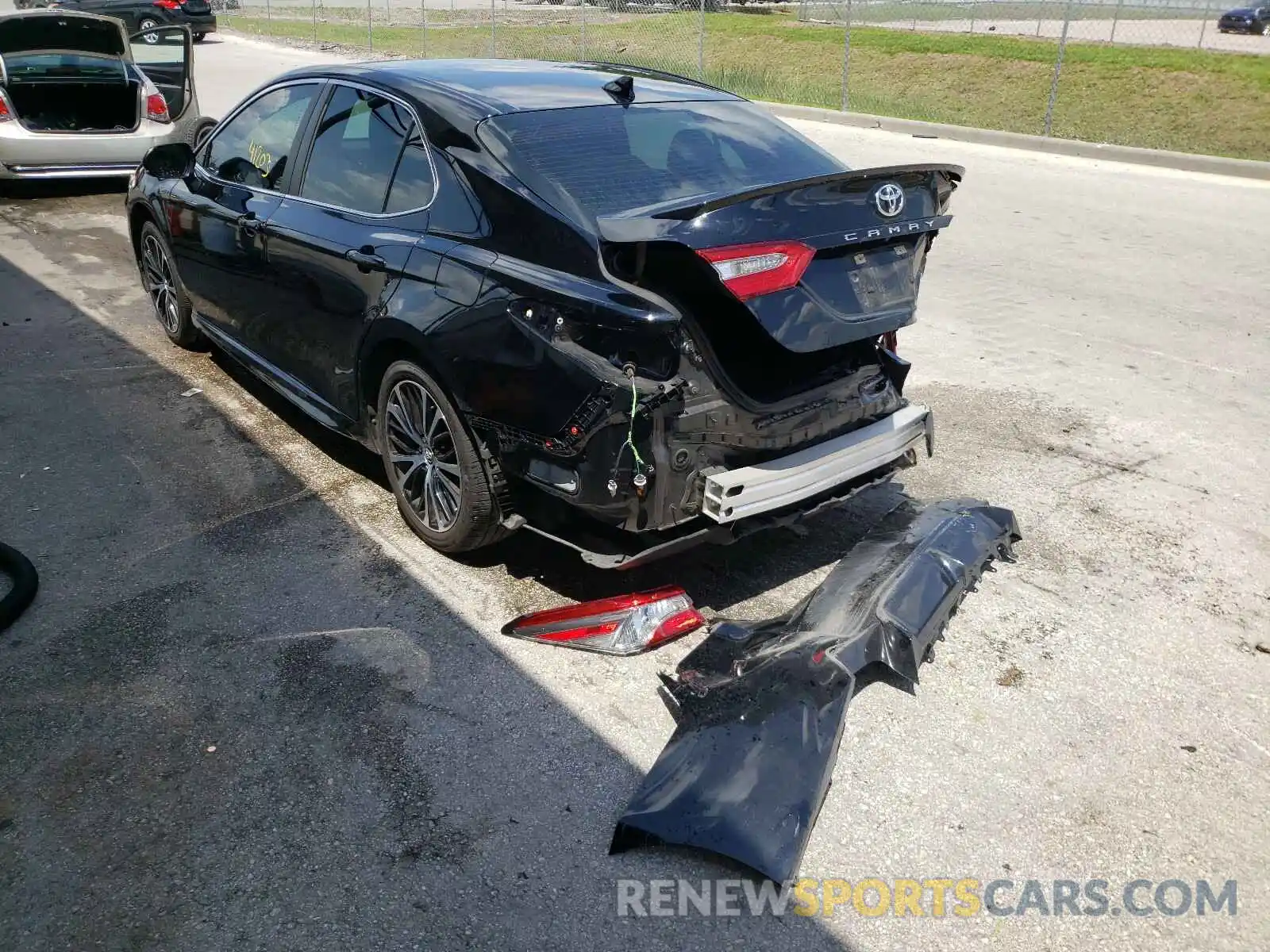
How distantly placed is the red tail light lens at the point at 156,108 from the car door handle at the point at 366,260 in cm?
807

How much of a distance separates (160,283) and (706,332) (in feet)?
14.9

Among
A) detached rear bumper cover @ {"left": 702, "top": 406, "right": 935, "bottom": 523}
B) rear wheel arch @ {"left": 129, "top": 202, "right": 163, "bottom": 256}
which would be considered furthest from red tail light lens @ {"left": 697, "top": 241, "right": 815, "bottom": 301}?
rear wheel arch @ {"left": 129, "top": 202, "right": 163, "bottom": 256}

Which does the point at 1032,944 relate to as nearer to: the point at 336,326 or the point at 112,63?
the point at 336,326

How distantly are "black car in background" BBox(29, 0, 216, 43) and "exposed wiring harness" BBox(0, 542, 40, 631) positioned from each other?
1906cm

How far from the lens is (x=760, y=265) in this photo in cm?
324

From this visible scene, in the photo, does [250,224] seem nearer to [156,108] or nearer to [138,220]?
[138,220]

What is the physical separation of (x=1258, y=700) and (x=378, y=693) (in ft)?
9.30

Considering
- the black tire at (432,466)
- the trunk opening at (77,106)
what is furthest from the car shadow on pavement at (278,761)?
the trunk opening at (77,106)

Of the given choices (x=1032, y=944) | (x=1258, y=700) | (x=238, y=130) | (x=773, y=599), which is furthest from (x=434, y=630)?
(x=238, y=130)

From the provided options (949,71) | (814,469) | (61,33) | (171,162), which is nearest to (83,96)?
(61,33)

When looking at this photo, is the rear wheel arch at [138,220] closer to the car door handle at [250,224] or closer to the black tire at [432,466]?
the car door handle at [250,224]

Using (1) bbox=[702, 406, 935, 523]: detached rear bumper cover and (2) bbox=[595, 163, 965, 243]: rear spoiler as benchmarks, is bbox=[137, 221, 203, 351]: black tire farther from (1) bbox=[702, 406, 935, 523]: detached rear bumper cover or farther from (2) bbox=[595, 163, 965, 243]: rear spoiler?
(1) bbox=[702, 406, 935, 523]: detached rear bumper cover

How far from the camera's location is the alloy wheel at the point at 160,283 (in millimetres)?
6309

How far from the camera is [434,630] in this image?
12.2 ft
